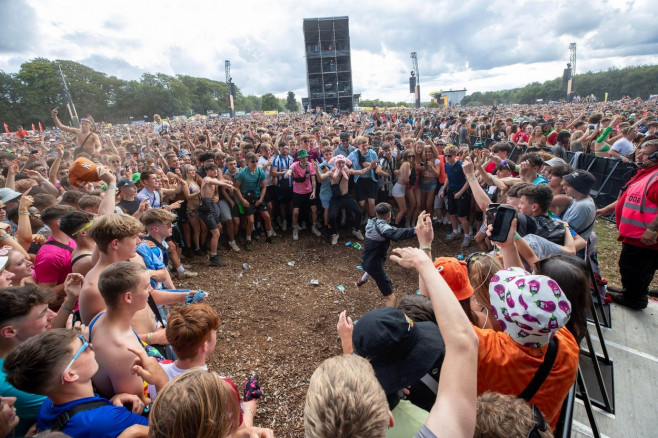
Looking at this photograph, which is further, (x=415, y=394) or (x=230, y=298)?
(x=230, y=298)

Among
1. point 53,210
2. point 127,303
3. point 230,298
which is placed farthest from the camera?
point 230,298

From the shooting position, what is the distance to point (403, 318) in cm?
155

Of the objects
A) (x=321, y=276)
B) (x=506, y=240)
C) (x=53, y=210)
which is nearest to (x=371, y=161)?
(x=321, y=276)

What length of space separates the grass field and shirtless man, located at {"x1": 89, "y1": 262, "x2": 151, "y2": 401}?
17.5 feet

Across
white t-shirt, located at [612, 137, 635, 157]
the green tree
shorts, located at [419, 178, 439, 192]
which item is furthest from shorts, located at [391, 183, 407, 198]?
the green tree

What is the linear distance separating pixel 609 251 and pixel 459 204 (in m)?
2.72

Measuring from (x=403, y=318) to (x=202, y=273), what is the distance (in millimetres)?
5054

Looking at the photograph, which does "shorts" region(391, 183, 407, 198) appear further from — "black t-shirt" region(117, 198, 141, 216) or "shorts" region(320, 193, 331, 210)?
"black t-shirt" region(117, 198, 141, 216)

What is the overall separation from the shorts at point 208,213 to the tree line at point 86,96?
36118 mm

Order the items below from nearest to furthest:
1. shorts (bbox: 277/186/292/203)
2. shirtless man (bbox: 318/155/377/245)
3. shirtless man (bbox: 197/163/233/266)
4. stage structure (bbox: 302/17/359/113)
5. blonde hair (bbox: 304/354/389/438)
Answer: blonde hair (bbox: 304/354/389/438) < shirtless man (bbox: 197/163/233/266) < shirtless man (bbox: 318/155/377/245) < shorts (bbox: 277/186/292/203) < stage structure (bbox: 302/17/359/113)

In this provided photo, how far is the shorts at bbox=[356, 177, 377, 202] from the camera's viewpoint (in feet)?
23.3

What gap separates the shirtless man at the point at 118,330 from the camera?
6.32ft

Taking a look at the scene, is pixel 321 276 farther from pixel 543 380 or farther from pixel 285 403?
pixel 543 380

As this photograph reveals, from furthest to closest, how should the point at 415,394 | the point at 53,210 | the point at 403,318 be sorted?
the point at 53,210 < the point at 415,394 < the point at 403,318
